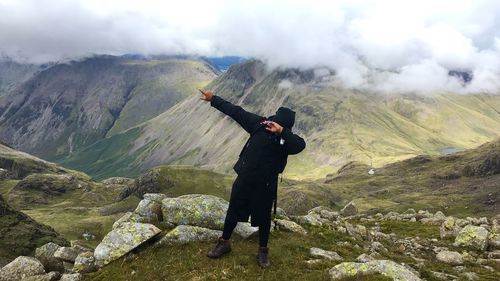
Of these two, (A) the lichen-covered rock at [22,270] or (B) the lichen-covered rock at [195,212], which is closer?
(A) the lichen-covered rock at [22,270]

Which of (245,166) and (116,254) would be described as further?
(116,254)

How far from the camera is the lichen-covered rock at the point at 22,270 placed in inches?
858

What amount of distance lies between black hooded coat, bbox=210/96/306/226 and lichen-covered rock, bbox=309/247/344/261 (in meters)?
4.08

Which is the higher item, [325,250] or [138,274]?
[325,250]

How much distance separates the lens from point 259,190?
20.6 m

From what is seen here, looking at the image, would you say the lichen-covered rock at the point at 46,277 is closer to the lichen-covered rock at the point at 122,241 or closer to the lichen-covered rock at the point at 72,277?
the lichen-covered rock at the point at 72,277

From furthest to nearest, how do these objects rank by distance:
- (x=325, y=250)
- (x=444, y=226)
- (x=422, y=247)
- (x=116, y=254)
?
1. (x=444, y=226)
2. (x=422, y=247)
3. (x=325, y=250)
4. (x=116, y=254)

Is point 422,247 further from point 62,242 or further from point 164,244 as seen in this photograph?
point 62,242

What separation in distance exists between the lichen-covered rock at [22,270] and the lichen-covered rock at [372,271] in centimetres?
1414

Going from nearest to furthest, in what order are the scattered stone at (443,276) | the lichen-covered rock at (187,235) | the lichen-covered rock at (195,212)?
the scattered stone at (443,276) → the lichen-covered rock at (187,235) → the lichen-covered rock at (195,212)

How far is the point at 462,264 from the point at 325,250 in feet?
29.8

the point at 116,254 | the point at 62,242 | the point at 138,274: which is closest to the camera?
the point at 138,274

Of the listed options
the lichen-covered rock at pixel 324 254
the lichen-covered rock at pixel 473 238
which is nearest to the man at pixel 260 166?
the lichen-covered rock at pixel 324 254

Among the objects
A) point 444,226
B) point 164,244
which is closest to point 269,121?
point 164,244
